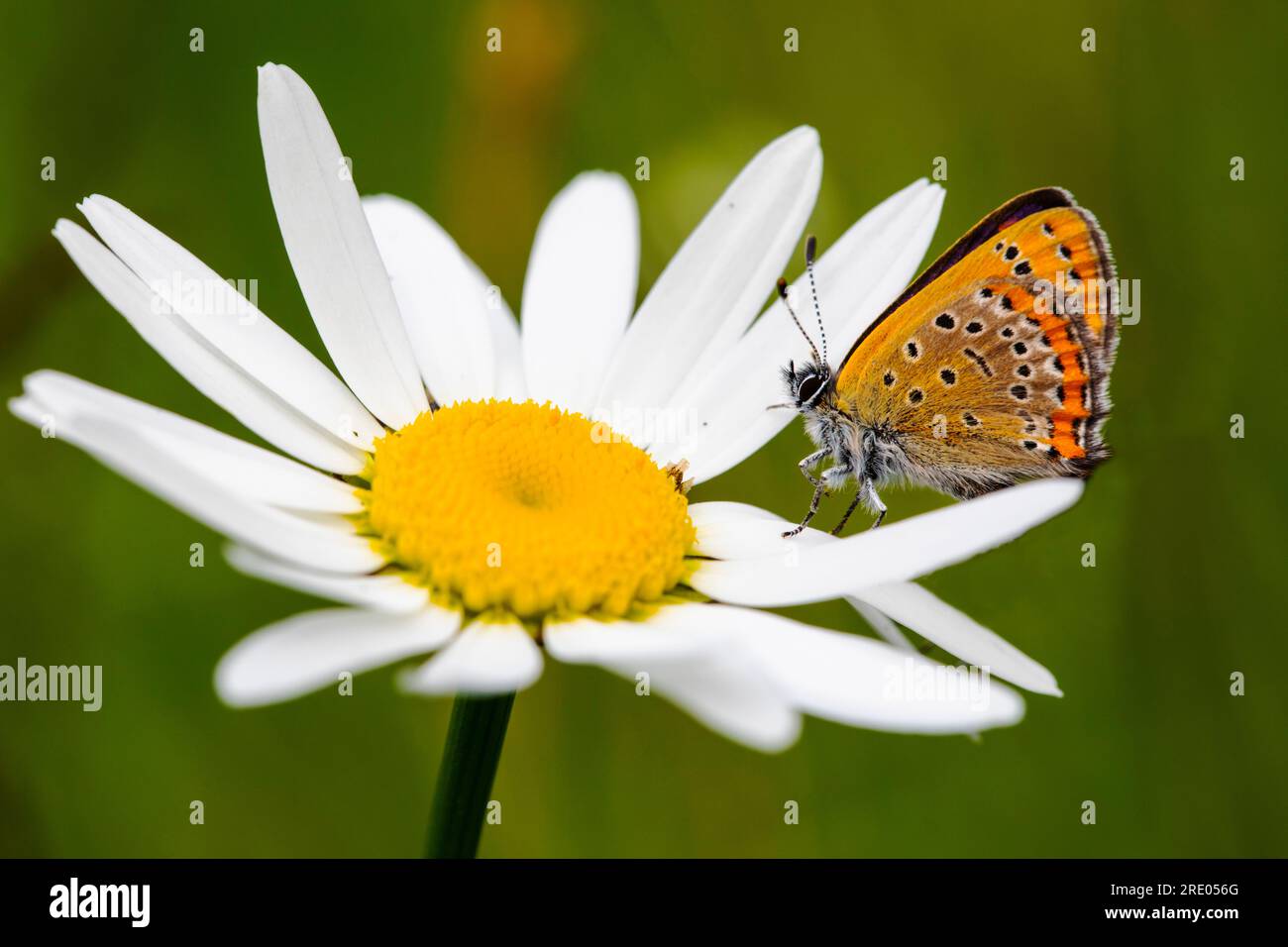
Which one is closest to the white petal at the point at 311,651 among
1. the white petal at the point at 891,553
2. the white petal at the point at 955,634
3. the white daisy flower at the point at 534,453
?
the white daisy flower at the point at 534,453

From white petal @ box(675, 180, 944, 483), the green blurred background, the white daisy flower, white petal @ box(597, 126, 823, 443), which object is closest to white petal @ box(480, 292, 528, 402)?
the white daisy flower

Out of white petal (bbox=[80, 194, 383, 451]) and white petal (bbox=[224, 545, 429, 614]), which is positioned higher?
white petal (bbox=[80, 194, 383, 451])

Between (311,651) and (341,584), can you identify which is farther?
(341,584)

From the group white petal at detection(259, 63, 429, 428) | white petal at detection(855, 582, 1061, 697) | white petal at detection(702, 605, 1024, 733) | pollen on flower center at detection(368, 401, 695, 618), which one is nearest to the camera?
white petal at detection(702, 605, 1024, 733)

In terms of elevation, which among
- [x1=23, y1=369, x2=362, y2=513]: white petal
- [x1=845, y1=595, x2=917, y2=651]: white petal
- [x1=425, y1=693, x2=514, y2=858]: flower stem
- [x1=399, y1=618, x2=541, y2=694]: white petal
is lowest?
[x1=425, y1=693, x2=514, y2=858]: flower stem

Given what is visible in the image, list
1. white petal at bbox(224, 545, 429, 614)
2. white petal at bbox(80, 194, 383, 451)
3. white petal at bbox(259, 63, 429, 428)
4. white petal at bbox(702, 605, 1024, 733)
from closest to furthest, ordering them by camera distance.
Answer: white petal at bbox(224, 545, 429, 614)
white petal at bbox(702, 605, 1024, 733)
white petal at bbox(80, 194, 383, 451)
white petal at bbox(259, 63, 429, 428)

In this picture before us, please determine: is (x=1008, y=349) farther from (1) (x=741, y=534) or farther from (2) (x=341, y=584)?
(2) (x=341, y=584)

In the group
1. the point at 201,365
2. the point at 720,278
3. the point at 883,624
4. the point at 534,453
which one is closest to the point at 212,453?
the point at 201,365

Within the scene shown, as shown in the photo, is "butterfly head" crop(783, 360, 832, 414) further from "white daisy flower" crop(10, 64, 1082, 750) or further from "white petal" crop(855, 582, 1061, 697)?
"white petal" crop(855, 582, 1061, 697)
